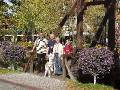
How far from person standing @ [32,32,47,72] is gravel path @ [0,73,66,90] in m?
1.90

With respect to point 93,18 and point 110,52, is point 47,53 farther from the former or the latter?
point 93,18

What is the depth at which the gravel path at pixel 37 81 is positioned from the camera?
1543 centimetres

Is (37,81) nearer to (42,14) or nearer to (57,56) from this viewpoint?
(57,56)

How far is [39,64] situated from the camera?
67.9ft

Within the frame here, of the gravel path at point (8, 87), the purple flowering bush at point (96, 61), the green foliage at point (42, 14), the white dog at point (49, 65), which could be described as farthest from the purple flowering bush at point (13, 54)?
the green foliage at point (42, 14)

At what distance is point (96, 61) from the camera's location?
52.8 feet

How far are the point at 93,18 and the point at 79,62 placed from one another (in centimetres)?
4222

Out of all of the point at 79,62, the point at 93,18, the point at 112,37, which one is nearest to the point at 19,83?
the point at 79,62

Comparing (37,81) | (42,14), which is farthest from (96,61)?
(42,14)

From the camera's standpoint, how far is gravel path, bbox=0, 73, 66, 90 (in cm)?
1543

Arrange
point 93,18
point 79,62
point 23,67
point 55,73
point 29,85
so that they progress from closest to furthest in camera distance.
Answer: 1. point 29,85
2. point 79,62
3. point 55,73
4. point 23,67
5. point 93,18

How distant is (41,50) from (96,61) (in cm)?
487

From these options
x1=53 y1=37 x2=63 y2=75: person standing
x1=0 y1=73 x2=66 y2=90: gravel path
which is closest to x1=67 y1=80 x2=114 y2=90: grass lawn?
x1=0 y1=73 x2=66 y2=90: gravel path

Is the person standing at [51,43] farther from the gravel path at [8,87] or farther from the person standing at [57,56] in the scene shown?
the gravel path at [8,87]
